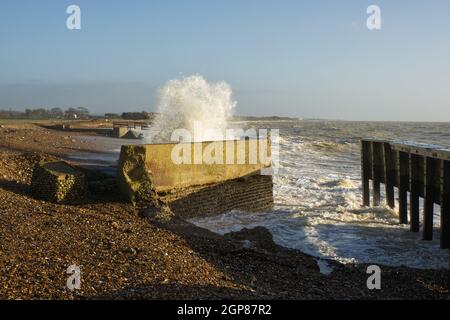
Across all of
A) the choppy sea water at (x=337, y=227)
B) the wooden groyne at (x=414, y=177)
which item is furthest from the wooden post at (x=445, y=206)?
the choppy sea water at (x=337, y=227)

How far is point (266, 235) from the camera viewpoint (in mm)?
8492

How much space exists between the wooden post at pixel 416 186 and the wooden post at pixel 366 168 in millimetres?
2669

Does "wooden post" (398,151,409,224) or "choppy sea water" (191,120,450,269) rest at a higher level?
"wooden post" (398,151,409,224)

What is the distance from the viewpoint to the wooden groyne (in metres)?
8.70

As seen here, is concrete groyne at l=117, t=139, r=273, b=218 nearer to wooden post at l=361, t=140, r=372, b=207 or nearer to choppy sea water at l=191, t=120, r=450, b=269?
choppy sea water at l=191, t=120, r=450, b=269

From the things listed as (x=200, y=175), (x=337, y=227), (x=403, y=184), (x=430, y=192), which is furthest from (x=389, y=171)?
(x=200, y=175)

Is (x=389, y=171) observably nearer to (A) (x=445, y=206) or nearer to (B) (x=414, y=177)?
(B) (x=414, y=177)

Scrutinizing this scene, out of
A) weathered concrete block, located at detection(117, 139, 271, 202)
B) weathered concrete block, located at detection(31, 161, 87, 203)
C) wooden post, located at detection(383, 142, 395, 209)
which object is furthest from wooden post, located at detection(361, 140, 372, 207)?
weathered concrete block, located at detection(31, 161, 87, 203)

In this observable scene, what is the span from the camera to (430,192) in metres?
9.37

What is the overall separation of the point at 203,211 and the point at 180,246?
378cm

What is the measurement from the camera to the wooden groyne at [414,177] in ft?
28.6

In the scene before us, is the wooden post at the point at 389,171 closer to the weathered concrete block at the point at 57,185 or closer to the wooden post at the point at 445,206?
the wooden post at the point at 445,206

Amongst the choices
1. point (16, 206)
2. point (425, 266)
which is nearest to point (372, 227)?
point (425, 266)

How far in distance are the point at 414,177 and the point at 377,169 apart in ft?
8.67
